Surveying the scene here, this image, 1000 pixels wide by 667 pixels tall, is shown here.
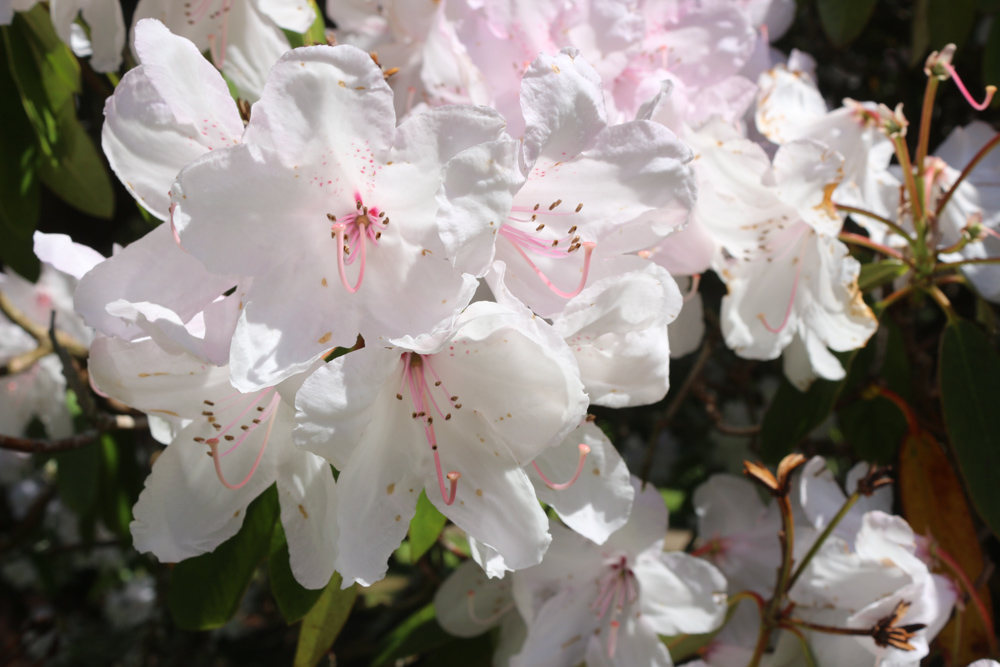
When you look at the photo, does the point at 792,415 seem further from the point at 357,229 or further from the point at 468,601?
the point at 357,229

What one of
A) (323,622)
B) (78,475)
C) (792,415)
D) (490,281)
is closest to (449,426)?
(490,281)

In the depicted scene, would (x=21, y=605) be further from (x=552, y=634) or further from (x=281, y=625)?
(x=552, y=634)

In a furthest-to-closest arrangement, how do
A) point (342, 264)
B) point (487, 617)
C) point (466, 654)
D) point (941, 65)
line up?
point (466, 654)
point (487, 617)
point (941, 65)
point (342, 264)

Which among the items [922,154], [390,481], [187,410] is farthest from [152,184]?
[922,154]

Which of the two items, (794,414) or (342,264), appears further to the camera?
(794,414)

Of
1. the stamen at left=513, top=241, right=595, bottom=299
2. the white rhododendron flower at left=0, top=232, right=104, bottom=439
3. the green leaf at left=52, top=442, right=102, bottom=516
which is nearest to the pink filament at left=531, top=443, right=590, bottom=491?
the stamen at left=513, top=241, right=595, bottom=299

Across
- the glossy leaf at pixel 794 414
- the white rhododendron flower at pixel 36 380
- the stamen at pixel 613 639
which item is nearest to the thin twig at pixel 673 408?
the glossy leaf at pixel 794 414

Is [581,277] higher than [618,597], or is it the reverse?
[581,277]

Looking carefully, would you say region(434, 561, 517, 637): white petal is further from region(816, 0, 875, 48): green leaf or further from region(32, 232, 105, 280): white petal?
region(816, 0, 875, 48): green leaf
